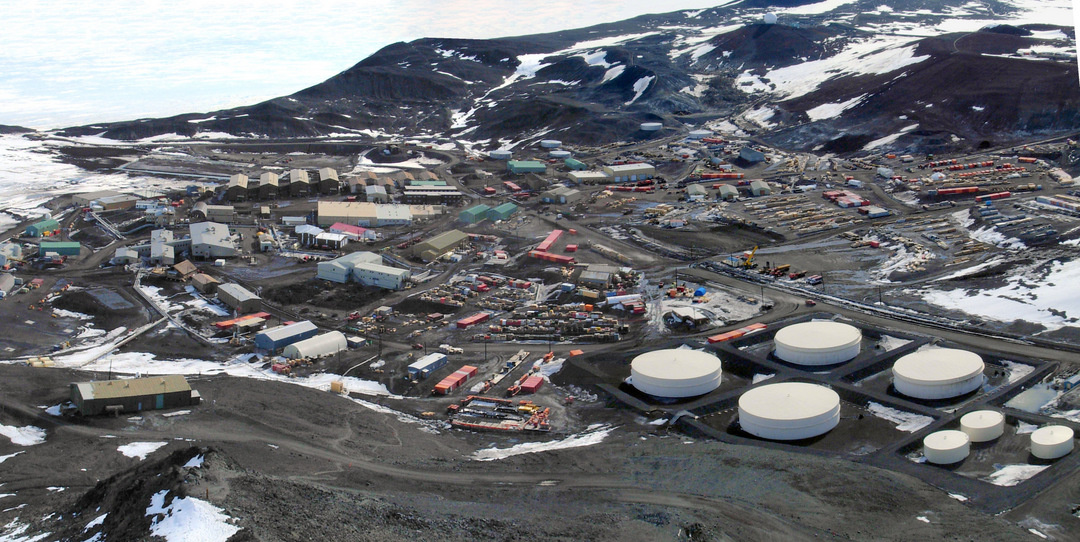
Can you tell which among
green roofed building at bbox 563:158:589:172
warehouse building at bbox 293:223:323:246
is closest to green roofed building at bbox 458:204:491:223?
warehouse building at bbox 293:223:323:246

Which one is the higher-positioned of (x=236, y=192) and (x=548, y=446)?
(x=236, y=192)

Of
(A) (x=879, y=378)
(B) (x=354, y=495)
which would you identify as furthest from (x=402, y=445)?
(A) (x=879, y=378)

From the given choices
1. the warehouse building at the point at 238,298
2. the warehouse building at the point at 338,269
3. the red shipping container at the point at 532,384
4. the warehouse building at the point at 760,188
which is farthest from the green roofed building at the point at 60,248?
the warehouse building at the point at 760,188

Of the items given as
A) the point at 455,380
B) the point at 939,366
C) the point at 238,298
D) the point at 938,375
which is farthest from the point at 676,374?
the point at 238,298

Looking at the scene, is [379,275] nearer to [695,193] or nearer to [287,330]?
[287,330]

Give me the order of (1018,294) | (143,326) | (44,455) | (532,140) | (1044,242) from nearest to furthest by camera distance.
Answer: (44,455) → (1018,294) → (143,326) → (1044,242) → (532,140)

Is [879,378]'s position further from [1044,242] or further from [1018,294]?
[1044,242]
